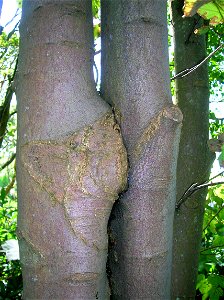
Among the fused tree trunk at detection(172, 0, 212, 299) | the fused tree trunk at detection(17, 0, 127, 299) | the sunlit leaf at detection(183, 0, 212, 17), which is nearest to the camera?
the fused tree trunk at detection(17, 0, 127, 299)

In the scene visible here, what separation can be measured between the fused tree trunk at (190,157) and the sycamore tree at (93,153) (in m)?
0.38

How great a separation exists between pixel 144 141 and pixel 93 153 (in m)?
0.12

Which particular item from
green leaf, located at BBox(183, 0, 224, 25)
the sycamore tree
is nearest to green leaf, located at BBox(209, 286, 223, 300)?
the sycamore tree

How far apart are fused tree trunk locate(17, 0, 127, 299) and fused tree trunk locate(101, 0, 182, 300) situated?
5cm

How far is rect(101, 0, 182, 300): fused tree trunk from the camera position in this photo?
0.81 meters

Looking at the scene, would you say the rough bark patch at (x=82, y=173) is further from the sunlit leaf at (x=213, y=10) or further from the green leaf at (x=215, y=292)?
the green leaf at (x=215, y=292)

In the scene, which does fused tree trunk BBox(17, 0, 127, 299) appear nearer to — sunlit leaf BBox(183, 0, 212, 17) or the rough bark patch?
the rough bark patch

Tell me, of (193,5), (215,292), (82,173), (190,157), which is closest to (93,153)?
(82,173)

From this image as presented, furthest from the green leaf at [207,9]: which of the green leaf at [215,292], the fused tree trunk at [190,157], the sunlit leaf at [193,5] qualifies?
the green leaf at [215,292]

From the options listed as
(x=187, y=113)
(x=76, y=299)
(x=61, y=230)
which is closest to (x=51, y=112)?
(x=61, y=230)

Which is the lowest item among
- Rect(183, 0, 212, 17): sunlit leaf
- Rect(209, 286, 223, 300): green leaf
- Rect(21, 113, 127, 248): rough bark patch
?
Rect(209, 286, 223, 300): green leaf

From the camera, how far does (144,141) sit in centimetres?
81

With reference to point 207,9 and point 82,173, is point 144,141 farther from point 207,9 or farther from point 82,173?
point 207,9

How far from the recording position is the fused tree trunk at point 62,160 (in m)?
0.73
